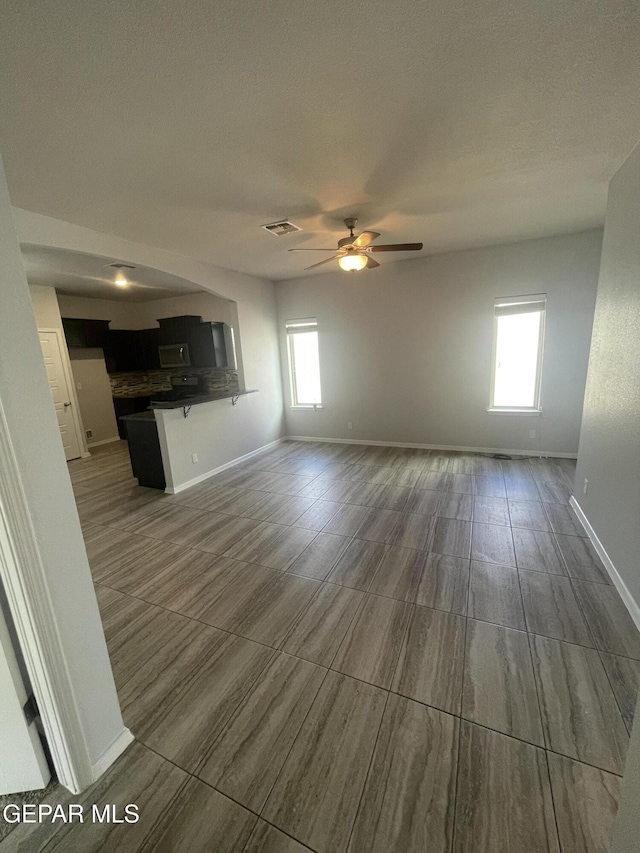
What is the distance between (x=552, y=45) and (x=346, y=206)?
63.1 inches

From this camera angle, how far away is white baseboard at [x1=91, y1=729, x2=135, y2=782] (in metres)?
1.28

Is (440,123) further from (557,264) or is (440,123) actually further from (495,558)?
(557,264)

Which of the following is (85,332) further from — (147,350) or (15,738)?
(15,738)

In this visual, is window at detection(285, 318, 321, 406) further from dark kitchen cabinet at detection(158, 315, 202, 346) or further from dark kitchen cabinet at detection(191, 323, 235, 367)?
dark kitchen cabinet at detection(158, 315, 202, 346)

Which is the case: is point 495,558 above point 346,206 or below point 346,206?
below

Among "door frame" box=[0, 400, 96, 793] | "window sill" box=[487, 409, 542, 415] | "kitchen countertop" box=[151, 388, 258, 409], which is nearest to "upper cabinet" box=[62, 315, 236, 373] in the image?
"kitchen countertop" box=[151, 388, 258, 409]

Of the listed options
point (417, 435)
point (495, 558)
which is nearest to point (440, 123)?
point (495, 558)

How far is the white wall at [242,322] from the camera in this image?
3088 millimetres

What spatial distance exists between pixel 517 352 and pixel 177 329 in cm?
529

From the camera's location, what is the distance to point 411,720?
1.42 meters

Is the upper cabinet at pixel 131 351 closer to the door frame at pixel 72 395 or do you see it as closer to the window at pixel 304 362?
the door frame at pixel 72 395

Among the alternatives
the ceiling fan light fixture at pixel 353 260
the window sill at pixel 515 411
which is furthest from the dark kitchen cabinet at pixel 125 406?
the window sill at pixel 515 411

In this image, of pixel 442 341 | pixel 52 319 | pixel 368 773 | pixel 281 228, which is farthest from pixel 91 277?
pixel 368 773

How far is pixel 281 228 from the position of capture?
3154mm
